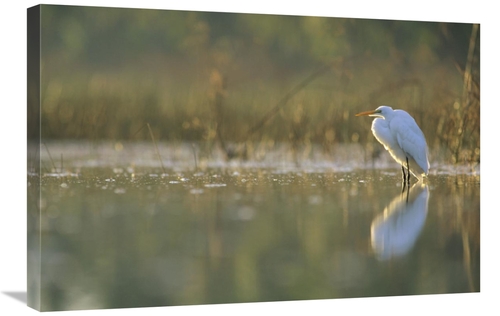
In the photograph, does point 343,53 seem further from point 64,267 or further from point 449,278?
point 64,267

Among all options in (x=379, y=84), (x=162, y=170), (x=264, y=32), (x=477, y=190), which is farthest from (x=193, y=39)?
(x=477, y=190)

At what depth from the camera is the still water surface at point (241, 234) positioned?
200 inches

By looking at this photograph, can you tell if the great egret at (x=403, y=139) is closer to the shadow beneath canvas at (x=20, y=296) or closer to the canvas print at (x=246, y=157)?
the canvas print at (x=246, y=157)

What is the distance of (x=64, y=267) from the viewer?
498 centimetres

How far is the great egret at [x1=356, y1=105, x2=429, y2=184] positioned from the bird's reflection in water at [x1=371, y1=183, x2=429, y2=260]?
0.49 metres

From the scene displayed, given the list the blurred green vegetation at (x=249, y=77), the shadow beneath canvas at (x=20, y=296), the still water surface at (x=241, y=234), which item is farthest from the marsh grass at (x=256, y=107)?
the shadow beneath canvas at (x=20, y=296)

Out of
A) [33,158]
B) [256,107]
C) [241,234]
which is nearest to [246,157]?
[256,107]

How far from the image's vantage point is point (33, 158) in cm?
515

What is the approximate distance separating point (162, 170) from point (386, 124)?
1.61 metres

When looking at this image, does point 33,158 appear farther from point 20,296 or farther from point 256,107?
point 256,107

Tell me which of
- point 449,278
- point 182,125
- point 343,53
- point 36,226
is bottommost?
point 449,278

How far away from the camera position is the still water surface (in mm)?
5078

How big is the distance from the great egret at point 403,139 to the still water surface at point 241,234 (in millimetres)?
209

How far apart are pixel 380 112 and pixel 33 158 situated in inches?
92.7
